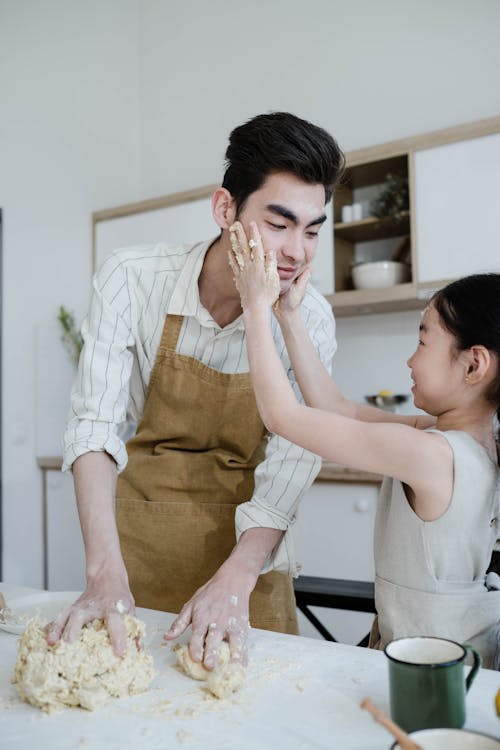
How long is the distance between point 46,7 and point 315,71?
1419mm

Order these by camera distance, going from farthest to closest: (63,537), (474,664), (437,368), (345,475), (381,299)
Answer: (63,537)
(381,299)
(345,475)
(437,368)
(474,664)

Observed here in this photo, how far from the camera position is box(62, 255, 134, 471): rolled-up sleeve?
1302mm

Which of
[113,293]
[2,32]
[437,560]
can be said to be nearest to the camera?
[437,560]

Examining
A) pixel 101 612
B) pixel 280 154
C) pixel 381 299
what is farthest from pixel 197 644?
pixel 381 299

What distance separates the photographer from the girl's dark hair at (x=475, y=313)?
1127mm

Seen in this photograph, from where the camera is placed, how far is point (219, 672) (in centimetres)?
86

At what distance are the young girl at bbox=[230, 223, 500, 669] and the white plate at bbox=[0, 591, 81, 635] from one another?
0.48 meters

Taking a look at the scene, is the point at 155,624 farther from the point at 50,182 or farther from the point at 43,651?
the point at 50,182

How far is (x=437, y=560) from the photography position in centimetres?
110

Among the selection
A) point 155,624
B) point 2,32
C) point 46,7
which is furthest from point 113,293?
point 46,7

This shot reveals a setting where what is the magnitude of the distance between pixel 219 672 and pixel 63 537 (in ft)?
8.89

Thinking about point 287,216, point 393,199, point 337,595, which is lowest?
point 337,595

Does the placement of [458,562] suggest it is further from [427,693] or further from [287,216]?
Answer: [287,216]

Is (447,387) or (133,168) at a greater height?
(133,168)
